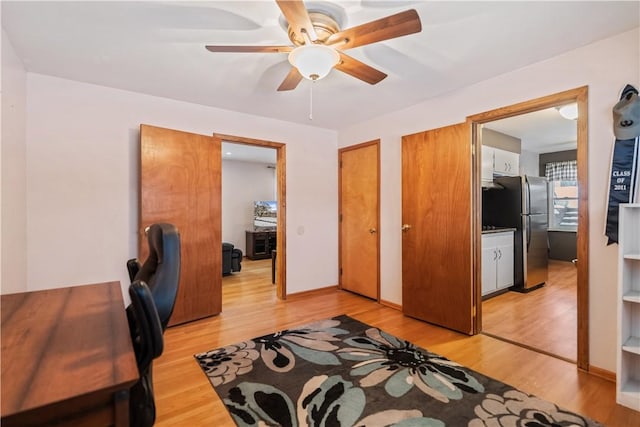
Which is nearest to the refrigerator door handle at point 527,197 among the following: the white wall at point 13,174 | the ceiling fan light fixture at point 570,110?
the ceiling fan light fixture at point 570,110

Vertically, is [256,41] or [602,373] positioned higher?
[256,41]

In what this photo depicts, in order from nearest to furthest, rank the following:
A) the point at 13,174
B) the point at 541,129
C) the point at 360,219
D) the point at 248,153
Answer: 1. the point at 13,174
2. the point at 360,219
3. the point at 541,129
4. the point at 248,153

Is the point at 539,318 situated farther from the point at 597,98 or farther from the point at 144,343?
the point at 144,343

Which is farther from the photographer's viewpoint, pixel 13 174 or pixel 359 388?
pixel 13 174

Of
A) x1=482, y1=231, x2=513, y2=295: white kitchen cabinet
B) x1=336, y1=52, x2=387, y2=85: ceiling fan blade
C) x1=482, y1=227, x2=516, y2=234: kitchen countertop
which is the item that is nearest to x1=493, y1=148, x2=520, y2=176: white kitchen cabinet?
x1=482, y1=227, x2=516, y2=234: kitchen countertop

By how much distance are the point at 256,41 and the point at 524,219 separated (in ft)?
13.8

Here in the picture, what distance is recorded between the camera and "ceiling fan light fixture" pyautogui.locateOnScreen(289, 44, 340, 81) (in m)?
1.71

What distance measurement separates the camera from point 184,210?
3068 mm

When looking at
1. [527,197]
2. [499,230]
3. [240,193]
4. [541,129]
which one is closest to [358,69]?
[499,230]

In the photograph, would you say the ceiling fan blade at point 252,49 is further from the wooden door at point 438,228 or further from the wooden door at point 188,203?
the wooden door at point 438,228

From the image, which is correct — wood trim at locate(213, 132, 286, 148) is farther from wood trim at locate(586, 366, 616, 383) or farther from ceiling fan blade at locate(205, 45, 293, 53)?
wood trim at locate(586, 366, 616, 383)

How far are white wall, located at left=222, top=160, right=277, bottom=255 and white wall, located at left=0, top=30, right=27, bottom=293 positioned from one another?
4.28 m

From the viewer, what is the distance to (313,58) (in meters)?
1.75

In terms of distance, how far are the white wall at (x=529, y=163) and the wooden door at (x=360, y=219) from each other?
416cm
